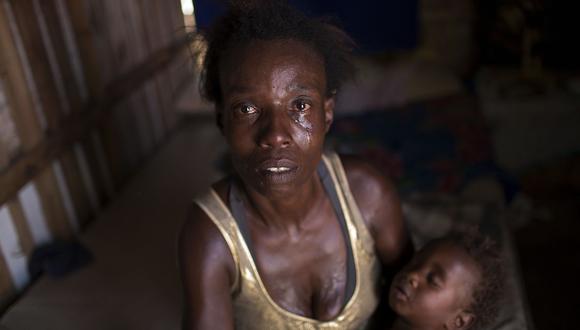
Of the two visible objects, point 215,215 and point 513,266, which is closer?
point 215,215

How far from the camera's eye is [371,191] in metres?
1.42

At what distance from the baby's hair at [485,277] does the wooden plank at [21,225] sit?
1515mm

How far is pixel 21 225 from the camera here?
202 centimetres

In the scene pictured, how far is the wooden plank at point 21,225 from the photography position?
1.97 m

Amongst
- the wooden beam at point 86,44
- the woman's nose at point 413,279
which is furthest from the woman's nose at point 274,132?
the wooden beam at point 86,44

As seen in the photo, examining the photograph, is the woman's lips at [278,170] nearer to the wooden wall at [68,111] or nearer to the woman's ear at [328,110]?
the woman's ear at [328,110]

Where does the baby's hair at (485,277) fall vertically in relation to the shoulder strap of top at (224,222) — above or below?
below

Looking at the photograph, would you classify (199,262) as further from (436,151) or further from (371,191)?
(436,151)

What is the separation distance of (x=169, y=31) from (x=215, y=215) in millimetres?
2381

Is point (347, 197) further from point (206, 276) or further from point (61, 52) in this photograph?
point (61, 52)

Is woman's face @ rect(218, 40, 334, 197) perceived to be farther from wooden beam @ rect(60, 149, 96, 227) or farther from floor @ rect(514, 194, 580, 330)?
floor @ rect(514, 194, 580, 330)

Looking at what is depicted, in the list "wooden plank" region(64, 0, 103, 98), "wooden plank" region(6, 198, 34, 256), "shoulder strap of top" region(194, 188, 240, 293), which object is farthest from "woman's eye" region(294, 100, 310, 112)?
"wooden plank" region(64, 0, 103, 98)

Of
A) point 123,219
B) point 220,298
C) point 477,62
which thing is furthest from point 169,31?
point 220,298

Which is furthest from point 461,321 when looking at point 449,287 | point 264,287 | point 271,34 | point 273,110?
point 271,34
